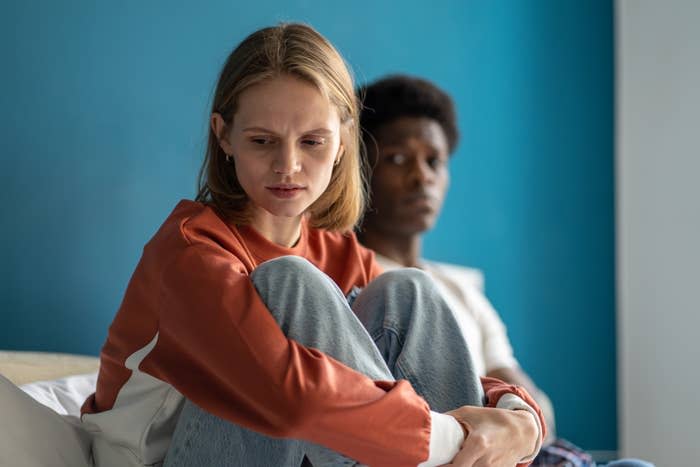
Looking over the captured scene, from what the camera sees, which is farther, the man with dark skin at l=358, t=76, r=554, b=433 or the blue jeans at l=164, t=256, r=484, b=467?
the man with dark skin at l=358, t=76, r=554, b=433

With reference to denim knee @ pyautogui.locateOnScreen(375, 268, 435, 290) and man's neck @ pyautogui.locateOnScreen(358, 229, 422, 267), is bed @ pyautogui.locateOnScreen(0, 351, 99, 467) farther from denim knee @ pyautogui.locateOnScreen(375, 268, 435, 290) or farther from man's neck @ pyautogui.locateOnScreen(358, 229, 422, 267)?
man's neck @ pyautogui.locateOnScreen(358, 229, 422, 267)

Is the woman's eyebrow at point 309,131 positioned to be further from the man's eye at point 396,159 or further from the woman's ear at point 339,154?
the man's eye at point 396,159

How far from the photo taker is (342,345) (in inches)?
39.1

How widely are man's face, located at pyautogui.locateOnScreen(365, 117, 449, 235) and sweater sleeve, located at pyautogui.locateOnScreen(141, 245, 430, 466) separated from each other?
94 cm

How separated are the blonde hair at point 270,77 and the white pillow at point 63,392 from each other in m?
0.40

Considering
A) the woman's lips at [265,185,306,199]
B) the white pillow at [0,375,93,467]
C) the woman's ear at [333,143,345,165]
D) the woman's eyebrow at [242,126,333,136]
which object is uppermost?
the woman's eyebrow at [242,126,333,136]

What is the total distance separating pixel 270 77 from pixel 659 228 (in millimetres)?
1607

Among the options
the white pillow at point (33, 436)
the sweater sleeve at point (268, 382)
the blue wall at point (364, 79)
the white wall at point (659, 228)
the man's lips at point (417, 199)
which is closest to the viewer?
the sweater sleeve at point (268, 382)

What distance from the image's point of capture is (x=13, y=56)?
65.1 inches

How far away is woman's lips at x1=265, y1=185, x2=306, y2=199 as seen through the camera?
3.83 ft

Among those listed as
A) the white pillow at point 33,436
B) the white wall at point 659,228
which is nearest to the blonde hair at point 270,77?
the white pillow at point 33,436

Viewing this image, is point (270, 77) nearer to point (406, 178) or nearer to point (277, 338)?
point (277, 338)

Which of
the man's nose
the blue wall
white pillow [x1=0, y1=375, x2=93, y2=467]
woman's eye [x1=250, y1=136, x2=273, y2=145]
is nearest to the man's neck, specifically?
the man's nose

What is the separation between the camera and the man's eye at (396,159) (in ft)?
Answer: 6.37
